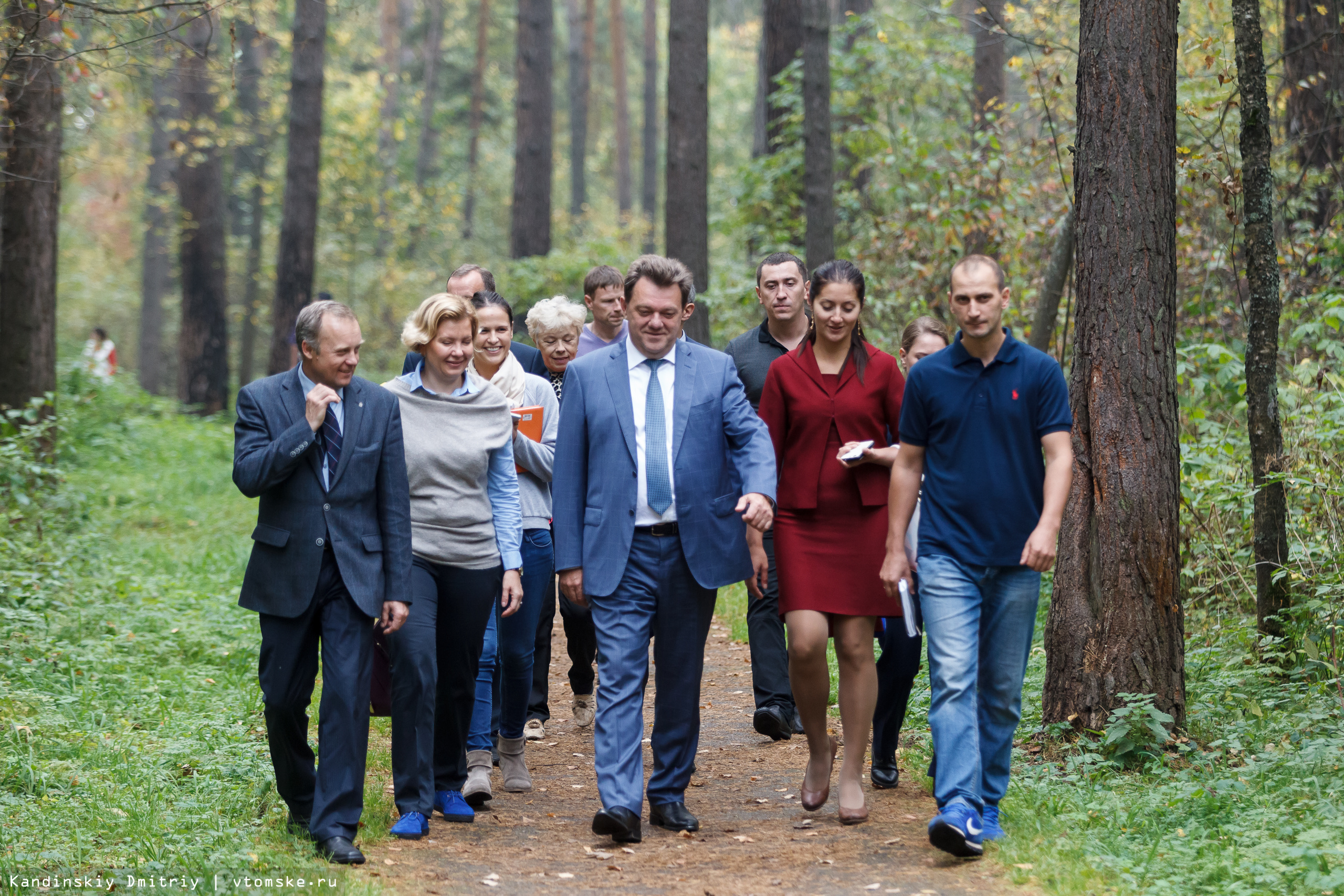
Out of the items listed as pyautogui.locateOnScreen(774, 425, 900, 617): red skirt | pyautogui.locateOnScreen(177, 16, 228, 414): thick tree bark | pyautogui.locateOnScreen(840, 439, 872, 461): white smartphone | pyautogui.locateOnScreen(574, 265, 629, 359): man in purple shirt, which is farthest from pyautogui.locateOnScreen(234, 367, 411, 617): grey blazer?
pyautogui.locateOnScreen(177, 16, 228, 414): thick tree bark

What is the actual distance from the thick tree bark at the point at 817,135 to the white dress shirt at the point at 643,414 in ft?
25.0

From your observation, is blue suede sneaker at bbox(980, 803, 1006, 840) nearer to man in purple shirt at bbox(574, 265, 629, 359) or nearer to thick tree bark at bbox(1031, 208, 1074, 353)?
man in purple shirt at bbox(574, 265, 629, 359)

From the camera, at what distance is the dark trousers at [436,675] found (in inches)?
199

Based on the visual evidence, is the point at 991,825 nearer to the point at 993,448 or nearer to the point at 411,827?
the point at 993,448

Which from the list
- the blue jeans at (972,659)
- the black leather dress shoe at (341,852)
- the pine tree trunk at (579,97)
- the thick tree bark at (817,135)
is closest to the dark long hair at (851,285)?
the blue jeans at (972,659)

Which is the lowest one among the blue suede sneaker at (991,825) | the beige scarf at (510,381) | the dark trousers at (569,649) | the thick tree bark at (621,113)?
the blue suede sneaker at (991,825)

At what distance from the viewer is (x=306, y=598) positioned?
4617mm

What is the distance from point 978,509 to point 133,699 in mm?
5207

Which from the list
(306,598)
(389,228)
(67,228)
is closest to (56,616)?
(306,598)

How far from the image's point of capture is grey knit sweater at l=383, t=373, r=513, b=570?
5.16 metres

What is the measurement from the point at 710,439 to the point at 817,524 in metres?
0.58

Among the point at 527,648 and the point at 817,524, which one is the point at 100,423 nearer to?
the point at 527,648

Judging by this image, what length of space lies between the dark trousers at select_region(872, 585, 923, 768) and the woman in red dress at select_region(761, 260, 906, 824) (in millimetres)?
436

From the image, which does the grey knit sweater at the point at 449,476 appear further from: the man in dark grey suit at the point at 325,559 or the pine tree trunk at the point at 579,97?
the pine tree trunk at the point at 579,97
